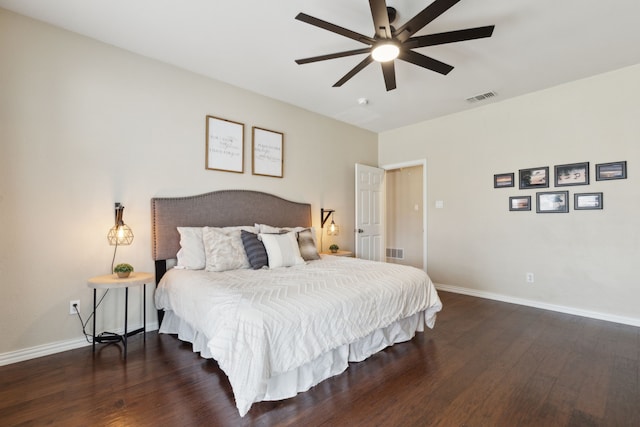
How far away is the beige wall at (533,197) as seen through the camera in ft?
11.0

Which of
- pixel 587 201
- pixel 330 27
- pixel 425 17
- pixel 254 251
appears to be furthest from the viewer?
pixel 587 201

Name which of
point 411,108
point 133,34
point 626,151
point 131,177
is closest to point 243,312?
point 131,177

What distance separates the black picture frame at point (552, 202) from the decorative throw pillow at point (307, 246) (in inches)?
117

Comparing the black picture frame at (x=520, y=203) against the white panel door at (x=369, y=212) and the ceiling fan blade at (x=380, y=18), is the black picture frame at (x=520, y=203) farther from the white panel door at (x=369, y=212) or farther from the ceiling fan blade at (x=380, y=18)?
the ceiling fan blade at (x=380, y=18)

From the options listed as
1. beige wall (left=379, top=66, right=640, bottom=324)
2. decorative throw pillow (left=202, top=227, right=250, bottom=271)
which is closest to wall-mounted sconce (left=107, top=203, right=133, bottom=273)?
decorative throw pillow (left=202, top=227, right=250, bottom=271)

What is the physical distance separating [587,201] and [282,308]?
388 cm

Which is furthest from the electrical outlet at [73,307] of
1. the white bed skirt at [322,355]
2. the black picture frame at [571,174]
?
the black picture frame at [571,174]

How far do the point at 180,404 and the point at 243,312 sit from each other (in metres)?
0.71

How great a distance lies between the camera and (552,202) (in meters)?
3.81

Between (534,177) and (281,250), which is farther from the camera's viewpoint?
(534,177)

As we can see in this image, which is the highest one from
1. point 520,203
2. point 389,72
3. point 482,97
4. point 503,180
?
point 482,97

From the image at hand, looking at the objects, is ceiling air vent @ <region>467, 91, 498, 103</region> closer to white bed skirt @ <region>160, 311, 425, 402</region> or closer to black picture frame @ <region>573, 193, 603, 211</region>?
black picture frame @ <region>573, 193, 603, 211</region>

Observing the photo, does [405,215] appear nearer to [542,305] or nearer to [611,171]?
[542,305]

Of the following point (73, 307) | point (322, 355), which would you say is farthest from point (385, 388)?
point (73, 307)
